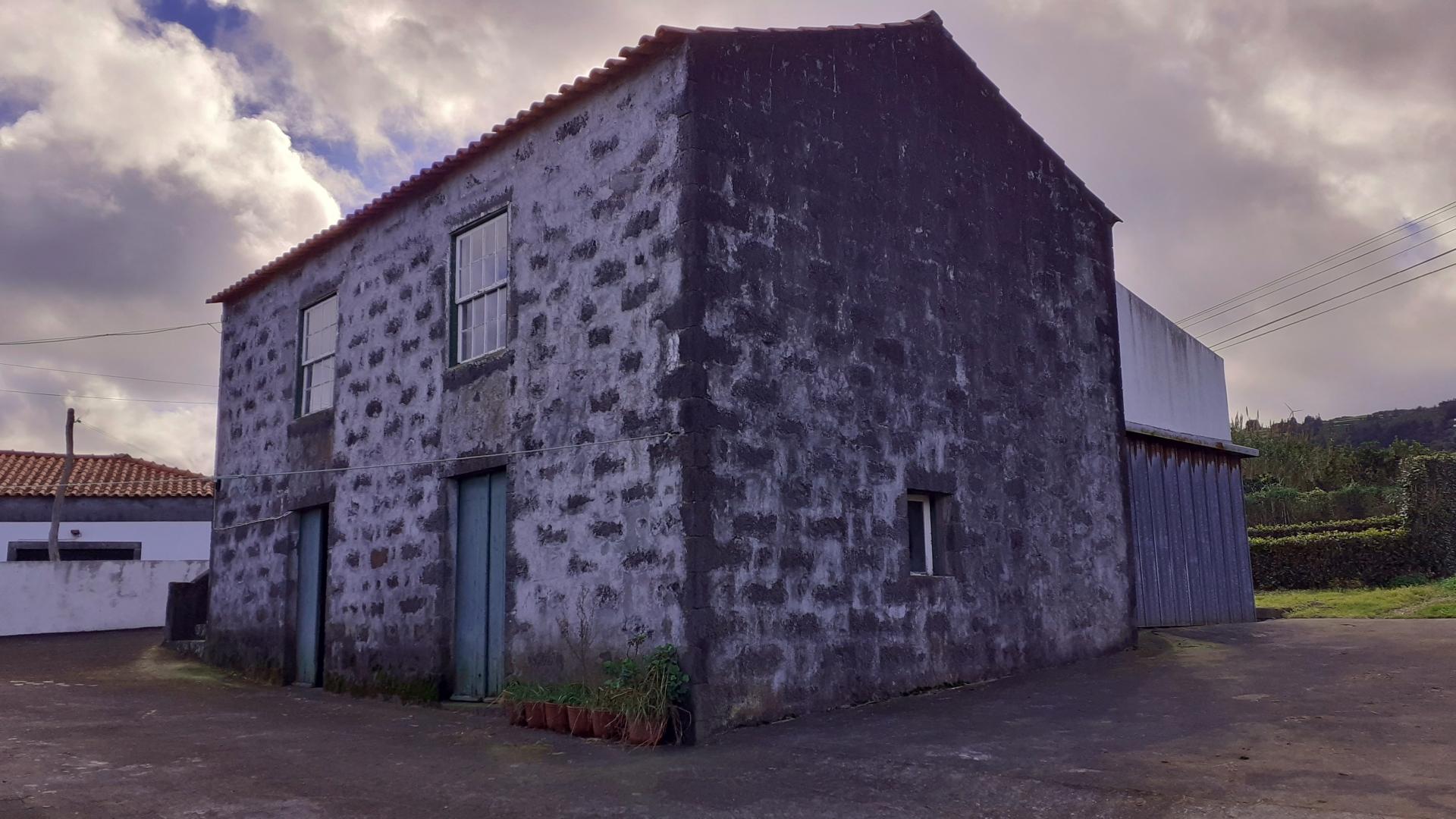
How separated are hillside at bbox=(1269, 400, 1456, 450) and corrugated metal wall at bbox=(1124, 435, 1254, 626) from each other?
44.9 meters

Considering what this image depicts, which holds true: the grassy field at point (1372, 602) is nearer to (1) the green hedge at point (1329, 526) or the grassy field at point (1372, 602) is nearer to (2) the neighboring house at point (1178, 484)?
(2) the neighboring house at point (1178, 484)

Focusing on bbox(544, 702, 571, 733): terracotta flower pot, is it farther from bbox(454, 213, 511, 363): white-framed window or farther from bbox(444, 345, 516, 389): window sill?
bbox(454, 213, 511, 363): white-framed window

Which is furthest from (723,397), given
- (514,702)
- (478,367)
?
(478,367)

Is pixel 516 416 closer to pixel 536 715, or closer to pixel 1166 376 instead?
pixel 536 715

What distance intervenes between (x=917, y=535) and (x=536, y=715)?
3.88 metres

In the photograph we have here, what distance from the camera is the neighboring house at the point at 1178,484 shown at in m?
Result: 14.0

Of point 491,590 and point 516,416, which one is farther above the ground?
point 516,416

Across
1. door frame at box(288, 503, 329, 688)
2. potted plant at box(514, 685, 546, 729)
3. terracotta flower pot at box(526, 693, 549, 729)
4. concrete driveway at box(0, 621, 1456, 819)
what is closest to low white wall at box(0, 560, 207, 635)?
door frame at box(288, 503, 329, 688)

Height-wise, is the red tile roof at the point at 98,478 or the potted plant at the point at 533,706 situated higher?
the red tile roof at the point at 98,478

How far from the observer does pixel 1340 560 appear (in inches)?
843

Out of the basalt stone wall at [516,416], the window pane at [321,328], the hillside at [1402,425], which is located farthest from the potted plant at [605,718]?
the hillside at [1402,425]

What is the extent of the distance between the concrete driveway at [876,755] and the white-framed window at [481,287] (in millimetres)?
3538

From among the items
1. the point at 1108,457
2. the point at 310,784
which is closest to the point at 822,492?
the point at 310,784

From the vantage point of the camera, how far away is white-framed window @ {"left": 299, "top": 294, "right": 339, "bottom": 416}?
1323 centimetres
